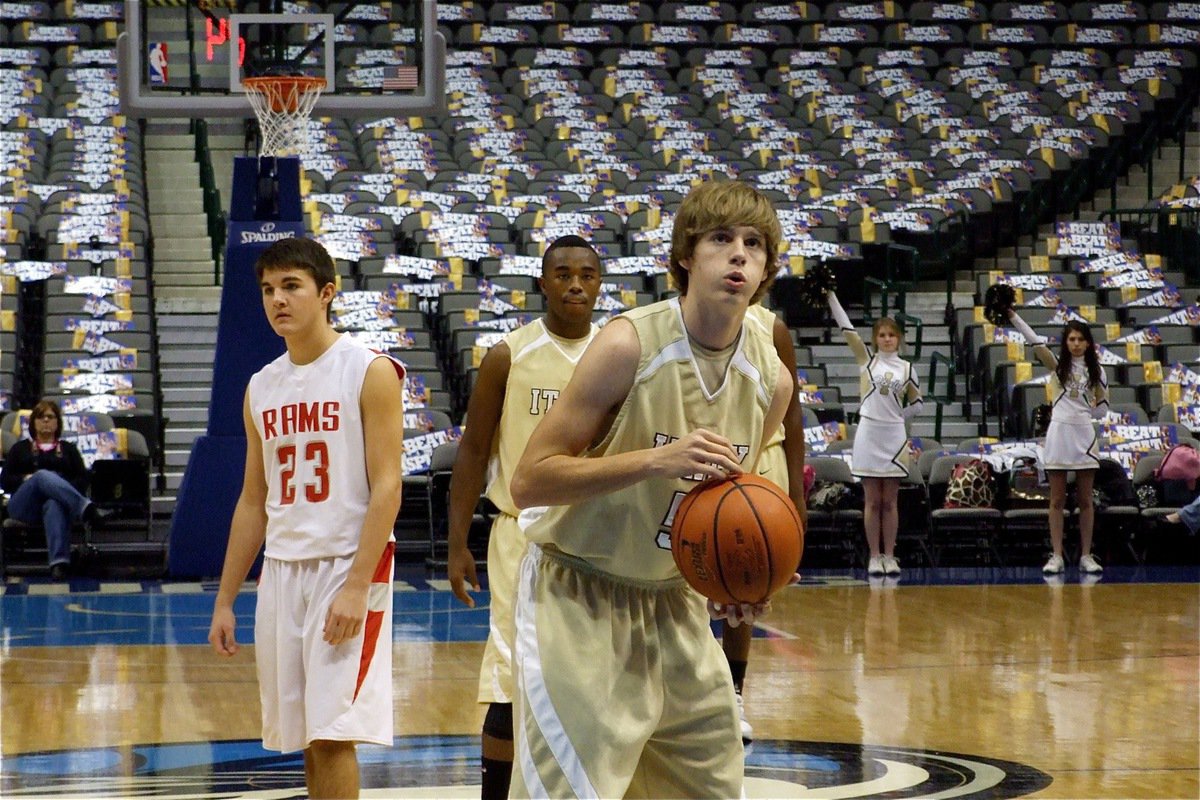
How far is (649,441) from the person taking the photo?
10.1ft

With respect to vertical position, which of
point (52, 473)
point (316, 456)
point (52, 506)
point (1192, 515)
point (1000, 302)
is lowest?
point (1192, 515)

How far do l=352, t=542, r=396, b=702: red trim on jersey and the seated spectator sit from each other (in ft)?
24.2

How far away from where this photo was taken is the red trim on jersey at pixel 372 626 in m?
3.84

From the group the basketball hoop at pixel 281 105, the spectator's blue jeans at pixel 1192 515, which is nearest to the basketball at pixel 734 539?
A: the basketball hoop at pixel 281 105

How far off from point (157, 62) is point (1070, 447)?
659 cm

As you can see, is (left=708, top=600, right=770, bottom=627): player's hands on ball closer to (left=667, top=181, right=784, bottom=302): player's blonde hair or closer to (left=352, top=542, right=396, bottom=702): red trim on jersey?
(left=667, top=181, right=784, bottom=302): player's blonde hair

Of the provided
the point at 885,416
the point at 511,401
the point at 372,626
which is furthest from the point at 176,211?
the point at 372,626

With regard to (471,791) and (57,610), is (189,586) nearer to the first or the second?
(57,610)

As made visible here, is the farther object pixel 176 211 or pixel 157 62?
pixel 176 211

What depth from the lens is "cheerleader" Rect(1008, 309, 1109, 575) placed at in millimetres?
10961

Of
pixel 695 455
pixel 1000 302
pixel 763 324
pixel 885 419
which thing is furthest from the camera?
pixel 885 419

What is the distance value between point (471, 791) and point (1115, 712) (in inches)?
107

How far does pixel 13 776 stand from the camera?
5.21m

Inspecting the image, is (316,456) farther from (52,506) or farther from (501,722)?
(52,506)
